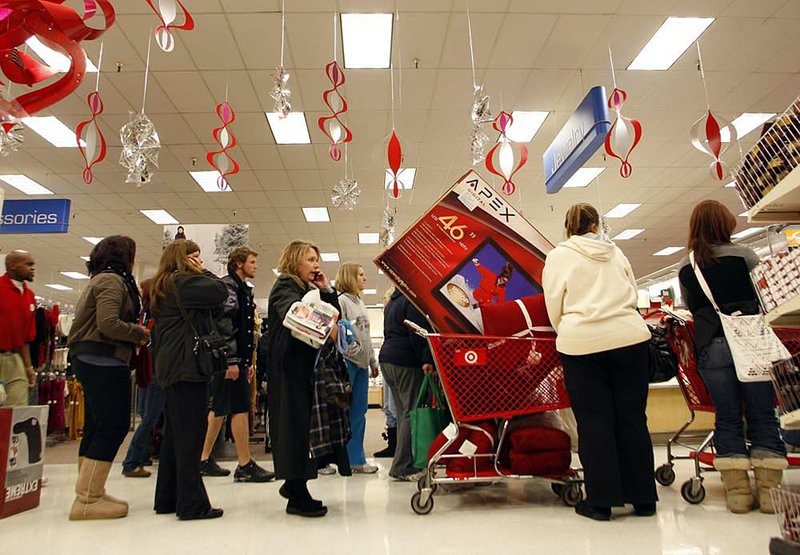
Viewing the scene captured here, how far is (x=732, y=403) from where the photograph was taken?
245cm

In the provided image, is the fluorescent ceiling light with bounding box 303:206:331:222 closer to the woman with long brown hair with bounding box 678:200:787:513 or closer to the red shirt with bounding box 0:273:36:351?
the red shirt with bounding box 0:273:36:351

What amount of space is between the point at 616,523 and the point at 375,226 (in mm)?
9468

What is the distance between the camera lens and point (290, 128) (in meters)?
6.75

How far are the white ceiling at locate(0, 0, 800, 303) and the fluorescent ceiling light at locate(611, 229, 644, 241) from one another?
2.00m

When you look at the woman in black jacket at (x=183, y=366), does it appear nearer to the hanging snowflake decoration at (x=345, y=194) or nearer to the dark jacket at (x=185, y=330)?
the dark jacket at (x=185, y=330)

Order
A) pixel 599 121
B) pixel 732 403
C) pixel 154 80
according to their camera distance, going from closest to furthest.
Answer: pixel 732 403 → pixel 599 121 → pixel 154 80

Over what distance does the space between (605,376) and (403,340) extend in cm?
162

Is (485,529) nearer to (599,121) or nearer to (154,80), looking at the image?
(599,121)

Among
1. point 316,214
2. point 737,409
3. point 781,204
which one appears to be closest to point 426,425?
point 737,409

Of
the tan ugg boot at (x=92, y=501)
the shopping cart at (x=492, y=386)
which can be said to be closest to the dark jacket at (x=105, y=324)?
the tan ugg boot at (x=92, y=501)

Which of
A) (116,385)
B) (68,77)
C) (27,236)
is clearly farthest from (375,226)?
(68,77)

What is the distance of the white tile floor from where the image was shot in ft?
6.59

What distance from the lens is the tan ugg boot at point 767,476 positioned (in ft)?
7.72

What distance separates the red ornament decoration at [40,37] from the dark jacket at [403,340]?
2.78m
